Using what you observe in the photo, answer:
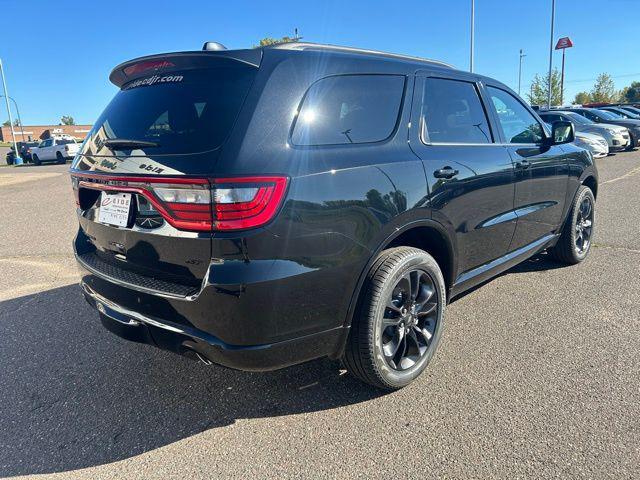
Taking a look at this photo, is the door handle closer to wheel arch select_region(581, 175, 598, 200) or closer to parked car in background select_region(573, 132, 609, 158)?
wheel arch select_region(581, 175, 598, 200)

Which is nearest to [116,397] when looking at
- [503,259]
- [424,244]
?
[424,244]

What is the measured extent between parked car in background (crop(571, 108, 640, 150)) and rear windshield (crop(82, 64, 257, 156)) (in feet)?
64.9

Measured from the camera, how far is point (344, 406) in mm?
2623

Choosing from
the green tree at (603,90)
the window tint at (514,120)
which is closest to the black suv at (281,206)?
the window tint at (514,120)

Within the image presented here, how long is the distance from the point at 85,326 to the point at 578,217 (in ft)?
15.6

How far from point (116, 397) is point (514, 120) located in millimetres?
3589

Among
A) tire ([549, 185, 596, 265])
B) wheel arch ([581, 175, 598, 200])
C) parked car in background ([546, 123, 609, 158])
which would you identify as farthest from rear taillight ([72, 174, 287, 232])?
parked car in background ([546, 123, 609, 158])

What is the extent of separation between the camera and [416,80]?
2941 mm

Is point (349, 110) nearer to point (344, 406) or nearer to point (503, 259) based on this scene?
point (344, 406)

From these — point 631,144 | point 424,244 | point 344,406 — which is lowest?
point 344,406

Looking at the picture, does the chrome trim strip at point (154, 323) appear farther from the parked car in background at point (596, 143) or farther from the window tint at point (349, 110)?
the parked car in background at point (596, 143)

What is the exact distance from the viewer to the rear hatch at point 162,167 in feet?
6.77

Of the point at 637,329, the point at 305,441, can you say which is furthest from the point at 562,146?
the point at 305,441

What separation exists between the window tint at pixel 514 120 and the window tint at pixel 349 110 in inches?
51.0
